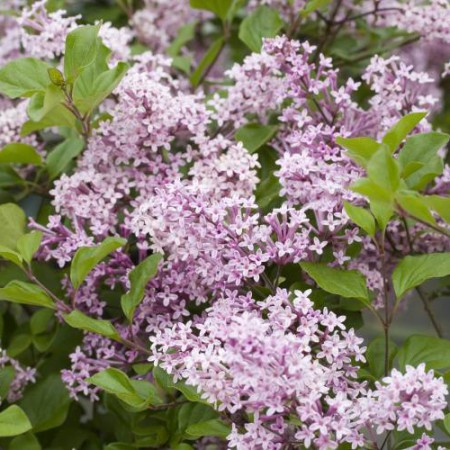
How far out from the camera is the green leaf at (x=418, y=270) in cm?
74

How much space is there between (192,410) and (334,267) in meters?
0.18

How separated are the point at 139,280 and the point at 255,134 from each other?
0.23 m

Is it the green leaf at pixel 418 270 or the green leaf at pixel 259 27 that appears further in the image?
the green leaf at pixel 259 27

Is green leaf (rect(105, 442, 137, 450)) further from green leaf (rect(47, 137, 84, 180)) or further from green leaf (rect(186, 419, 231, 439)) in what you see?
green leaf (rect(47, 137, 84, 180))

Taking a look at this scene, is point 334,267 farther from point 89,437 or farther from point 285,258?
point 89,437

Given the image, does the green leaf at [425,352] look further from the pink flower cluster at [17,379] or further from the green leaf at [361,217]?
the pink flower cluster at [17,379]

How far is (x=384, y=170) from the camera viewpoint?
648 mm

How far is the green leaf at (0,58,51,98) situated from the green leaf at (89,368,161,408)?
27 centimetres

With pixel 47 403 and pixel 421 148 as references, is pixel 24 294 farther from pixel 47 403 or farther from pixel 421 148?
pixel 421 148

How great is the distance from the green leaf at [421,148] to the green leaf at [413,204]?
114 mm

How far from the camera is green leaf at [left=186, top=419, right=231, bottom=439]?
0.72 meters

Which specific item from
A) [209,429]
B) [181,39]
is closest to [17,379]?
[209,429]

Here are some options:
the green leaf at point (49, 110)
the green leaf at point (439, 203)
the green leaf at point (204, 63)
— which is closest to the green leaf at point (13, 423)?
the green leaf at point (49, 110)

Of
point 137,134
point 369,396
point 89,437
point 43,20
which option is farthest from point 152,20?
point 369,396
